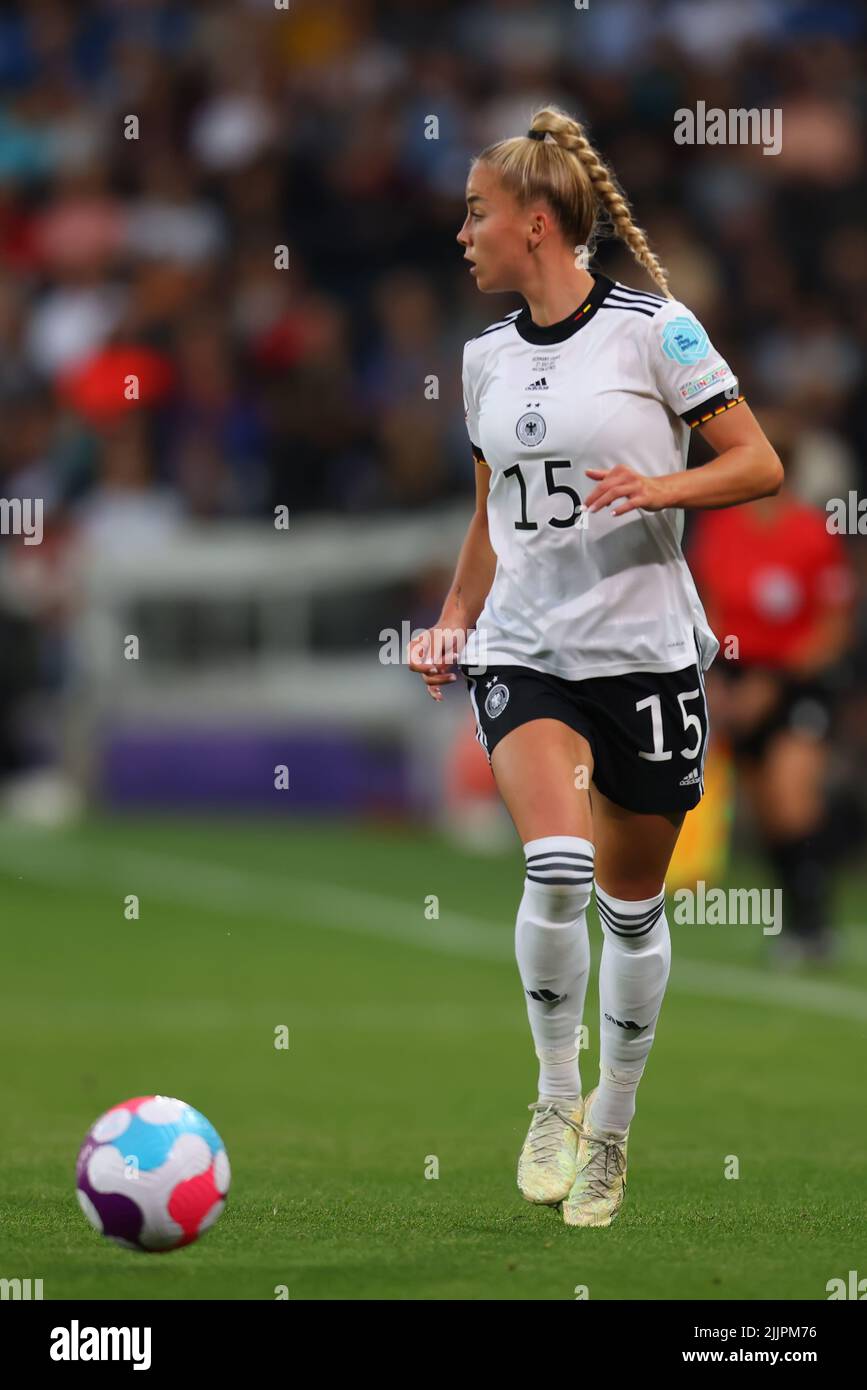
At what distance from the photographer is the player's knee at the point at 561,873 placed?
561 centimetres

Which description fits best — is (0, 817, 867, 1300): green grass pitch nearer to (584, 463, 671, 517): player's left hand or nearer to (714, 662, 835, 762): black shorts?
(714, 662, 835, 762): black shorts

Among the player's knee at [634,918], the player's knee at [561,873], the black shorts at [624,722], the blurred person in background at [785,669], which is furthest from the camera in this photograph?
the blurred person in background at [785,669]

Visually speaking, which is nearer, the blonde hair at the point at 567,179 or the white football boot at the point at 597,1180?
the white football boot at the point at 597,1180

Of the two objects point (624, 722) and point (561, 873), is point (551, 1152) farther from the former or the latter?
point (624, 722)

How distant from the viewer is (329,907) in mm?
13719

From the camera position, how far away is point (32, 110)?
23953mm

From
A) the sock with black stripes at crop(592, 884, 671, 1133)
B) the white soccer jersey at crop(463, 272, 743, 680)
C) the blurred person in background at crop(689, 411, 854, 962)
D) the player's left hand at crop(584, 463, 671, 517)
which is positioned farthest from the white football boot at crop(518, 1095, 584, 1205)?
the blurred person in background at crop(689, 411, 854, 962)

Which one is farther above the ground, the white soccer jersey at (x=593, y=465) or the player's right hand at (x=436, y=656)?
the white soccer jersey at (x=593, y=465)

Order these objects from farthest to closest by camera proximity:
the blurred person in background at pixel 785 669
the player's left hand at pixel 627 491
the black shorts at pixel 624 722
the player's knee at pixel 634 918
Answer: the blurred person in background at pixel 785 669
the player's knee at pixel 634 918
the black shorts at pixel 624 722
the player's left hand at pixel 627 491

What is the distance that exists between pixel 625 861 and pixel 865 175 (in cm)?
1386

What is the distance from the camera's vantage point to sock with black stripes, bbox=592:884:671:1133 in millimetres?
5980

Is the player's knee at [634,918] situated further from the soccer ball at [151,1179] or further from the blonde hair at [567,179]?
the blonde hair at [567,179]

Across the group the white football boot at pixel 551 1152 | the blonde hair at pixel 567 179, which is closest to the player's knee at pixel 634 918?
the white football boot at pixel 551 1152

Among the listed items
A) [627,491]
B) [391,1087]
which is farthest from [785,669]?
[627,491]
